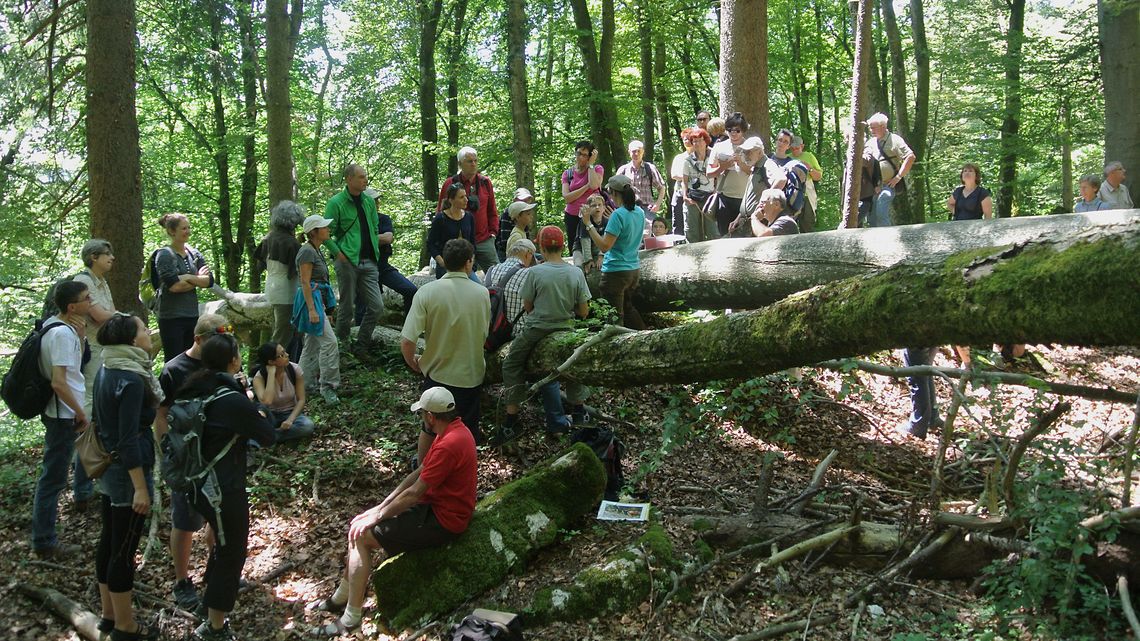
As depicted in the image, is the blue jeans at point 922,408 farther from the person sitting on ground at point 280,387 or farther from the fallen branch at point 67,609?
the fallen branch at point 67,609

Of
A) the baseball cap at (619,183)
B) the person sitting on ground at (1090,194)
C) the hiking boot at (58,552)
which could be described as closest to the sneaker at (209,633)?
the hiking boot at (58,552)

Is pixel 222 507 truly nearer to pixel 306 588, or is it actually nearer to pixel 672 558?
pixel 306 588

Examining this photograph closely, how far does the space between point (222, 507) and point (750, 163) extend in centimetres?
634

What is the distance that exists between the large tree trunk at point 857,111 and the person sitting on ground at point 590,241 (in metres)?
2.76

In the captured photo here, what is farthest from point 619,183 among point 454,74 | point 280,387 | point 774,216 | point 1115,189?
point 454,74

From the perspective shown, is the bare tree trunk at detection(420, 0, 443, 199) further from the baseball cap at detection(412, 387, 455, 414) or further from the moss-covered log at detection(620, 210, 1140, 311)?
the baseball cap at detection(412, 387, 455, 414)

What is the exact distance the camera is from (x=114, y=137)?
704 cm

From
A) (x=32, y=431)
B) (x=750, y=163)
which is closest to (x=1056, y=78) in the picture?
(x=750, y=163)

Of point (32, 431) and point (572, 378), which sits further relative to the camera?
point (32, 431)

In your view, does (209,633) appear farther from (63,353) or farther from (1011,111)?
(1011,111)

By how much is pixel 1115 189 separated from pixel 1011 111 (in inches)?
303

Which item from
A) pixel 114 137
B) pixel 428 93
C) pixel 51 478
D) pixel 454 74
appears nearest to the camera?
pixel 51 478

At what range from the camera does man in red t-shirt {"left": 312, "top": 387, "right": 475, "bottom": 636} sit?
5.04 meters

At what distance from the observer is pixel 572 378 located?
6.35 m
